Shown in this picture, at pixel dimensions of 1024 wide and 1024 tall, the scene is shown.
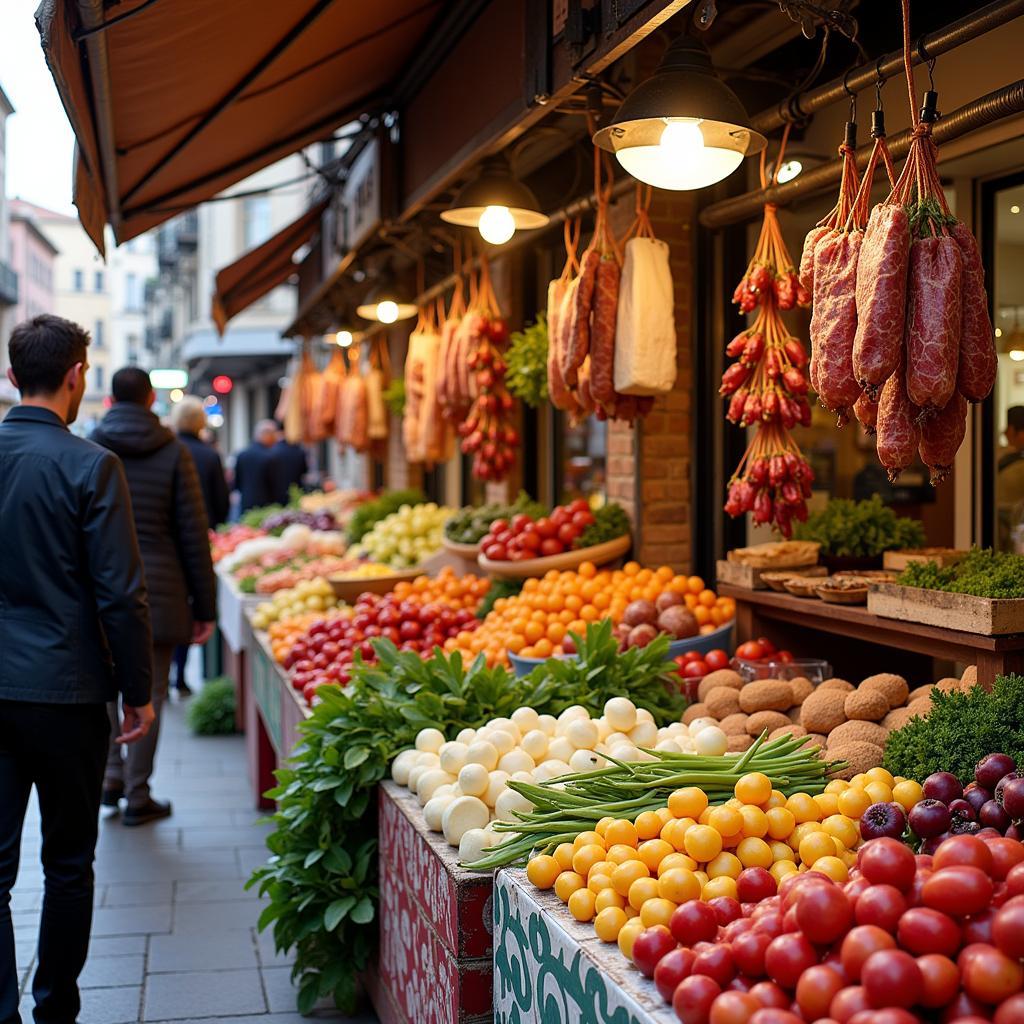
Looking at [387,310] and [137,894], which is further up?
[387,310]

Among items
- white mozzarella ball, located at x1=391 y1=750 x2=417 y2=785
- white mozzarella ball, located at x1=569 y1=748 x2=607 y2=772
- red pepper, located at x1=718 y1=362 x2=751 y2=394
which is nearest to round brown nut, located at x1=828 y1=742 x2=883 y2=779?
white mozzarella ball, located at x1=569 y1=748 x2=607 y2=772

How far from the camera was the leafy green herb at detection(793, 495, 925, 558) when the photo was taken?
430 cm

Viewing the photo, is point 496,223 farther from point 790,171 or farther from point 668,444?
point 668,444

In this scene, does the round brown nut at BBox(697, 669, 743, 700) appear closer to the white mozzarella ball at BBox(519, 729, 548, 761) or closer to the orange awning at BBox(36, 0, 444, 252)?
the white mozzarella ball at BBox(519, 729, 548, 761)

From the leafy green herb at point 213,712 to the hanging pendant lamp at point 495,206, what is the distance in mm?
5004

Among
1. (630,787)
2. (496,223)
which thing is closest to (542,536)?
(496,223)

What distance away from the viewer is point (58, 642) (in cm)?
335

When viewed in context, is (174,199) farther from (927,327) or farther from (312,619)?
(927,327)

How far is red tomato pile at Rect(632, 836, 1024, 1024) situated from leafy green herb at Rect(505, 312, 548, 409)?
151 inches

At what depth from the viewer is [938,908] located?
1.70m

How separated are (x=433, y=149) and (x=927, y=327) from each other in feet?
12.7

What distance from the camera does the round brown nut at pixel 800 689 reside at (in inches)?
141

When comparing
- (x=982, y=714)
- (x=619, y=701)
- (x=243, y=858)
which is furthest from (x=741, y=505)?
(x=243, y=858)

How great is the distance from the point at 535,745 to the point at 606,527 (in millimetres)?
2274
